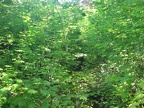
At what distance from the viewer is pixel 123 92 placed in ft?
17.2

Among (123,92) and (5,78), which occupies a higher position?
(5,78)

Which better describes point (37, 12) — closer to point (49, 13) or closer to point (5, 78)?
point (49, 13)

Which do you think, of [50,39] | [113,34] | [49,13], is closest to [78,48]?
[50,39]

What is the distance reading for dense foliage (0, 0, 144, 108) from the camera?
400cm

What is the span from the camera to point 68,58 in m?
7.81

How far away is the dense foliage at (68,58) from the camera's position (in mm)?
4000

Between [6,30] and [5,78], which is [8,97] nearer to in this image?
[5,78]

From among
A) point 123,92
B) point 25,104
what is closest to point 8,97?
point 25,104

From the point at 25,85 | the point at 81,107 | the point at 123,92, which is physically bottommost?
the point at 81,107

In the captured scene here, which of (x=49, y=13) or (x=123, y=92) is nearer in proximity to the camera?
(x=123, y=92)

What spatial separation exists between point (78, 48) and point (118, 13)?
4.03 m

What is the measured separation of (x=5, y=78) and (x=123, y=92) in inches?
119

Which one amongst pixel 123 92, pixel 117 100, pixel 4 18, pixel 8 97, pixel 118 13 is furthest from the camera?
pixel 4 18

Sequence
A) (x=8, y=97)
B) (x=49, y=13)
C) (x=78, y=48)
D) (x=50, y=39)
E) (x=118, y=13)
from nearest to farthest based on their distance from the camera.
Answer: (x=8, y=97), (x=118, y=13), (x=50, y=39), (x=78, y=48), (x=49, y=13)
